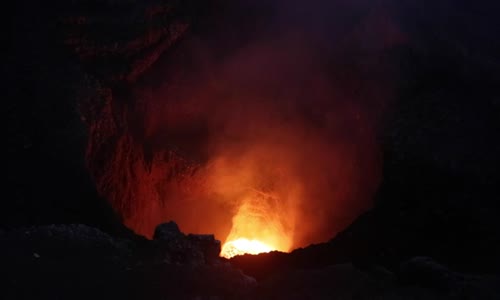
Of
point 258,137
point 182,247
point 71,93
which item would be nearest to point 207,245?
point 182,247

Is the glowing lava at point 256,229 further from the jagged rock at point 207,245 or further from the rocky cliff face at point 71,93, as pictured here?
the jagged rock at point 207,245

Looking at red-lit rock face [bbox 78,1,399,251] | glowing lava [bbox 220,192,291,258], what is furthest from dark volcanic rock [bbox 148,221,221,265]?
glowing lava [bbox 220,192,291,258]

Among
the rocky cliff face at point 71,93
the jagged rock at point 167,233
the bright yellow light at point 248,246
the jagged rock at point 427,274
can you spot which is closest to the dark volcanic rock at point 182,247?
the jagged rock at point 167,233

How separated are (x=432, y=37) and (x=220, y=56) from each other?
575 cm

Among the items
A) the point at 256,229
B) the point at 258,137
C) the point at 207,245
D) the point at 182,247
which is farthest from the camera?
the point at 256,229

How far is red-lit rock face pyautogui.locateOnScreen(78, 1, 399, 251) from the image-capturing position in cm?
1084

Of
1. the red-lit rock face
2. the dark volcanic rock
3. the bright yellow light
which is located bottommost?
the dark volcanic rock

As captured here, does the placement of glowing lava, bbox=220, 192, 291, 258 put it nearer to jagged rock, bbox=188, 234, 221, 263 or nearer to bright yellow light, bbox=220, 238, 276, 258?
bright yellow light, bbox=220, 238, 276, 258

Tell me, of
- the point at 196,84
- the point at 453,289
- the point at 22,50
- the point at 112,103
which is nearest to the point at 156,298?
the point at 453,289

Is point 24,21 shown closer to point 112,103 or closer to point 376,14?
point 112,103

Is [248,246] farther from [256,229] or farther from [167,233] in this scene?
[167,233]

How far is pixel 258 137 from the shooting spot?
13.1 meters

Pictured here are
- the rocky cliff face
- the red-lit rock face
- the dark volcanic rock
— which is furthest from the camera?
the red-lit rock face

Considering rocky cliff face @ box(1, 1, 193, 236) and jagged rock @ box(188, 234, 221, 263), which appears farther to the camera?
rocky cliff face @ box(1, 1, 193, 236)
